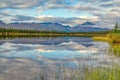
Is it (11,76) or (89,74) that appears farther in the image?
(11,76)

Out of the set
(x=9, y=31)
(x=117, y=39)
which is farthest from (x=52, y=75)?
(x=9, y=31)

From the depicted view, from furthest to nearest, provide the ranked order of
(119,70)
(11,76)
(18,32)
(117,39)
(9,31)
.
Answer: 1. (18,32)
2. (9,31)
3. (117,39)
4. (11,76)
5. (119,70)

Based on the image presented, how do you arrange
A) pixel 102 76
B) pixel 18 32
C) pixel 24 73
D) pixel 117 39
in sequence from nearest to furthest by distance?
pixel 102 76 < pixel 24 73 < pixel 117 39 < pixel 18 32

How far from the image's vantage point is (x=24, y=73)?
18812 millimetres

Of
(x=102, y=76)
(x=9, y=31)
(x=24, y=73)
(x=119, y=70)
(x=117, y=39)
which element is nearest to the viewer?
(x=102, y=76)

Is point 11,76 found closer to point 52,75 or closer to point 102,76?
point 52,75

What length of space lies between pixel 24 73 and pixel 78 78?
4583 millimetres

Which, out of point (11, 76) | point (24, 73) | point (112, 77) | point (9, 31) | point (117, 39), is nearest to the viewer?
point (112, 77)

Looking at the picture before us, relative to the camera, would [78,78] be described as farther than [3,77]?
No

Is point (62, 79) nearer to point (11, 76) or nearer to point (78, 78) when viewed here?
point (78, 78)

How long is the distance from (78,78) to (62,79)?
840 millimetres

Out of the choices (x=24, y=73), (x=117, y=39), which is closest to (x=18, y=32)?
(x=117, y=39)

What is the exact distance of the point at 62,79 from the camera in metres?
15.6

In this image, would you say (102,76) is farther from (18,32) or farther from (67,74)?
(18,32)
